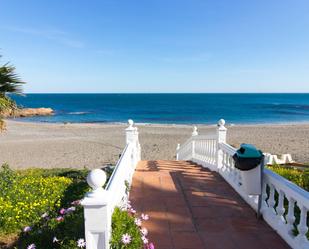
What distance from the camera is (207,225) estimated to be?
13.5 ft

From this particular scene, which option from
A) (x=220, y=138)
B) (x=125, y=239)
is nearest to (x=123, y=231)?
(x=125, y=239)

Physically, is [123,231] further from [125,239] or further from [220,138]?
[220,138]

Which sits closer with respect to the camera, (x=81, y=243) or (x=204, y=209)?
(x=81, y=243)

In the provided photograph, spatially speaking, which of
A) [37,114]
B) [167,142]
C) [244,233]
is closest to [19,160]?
[167,142]

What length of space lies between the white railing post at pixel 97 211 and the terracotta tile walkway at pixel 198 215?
1284 mm

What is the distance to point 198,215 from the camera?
4465 mm

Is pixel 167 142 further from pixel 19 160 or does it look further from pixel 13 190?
pixel 13 190

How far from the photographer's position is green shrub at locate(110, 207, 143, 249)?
2680mm

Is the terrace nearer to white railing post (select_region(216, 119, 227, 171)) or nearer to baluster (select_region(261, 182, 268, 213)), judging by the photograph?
baluster (select_region(261, 182, 268, 213))

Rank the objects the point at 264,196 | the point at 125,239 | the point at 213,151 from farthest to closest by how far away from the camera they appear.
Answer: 1. the point at 213,151
2. the point at 264,196
3. the point at 125,239

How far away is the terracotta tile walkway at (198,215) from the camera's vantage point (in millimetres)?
3670

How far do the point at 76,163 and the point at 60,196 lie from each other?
9.83 metres

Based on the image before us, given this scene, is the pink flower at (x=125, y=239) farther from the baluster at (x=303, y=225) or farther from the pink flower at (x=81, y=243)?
the baluster at (x=303, y=225)

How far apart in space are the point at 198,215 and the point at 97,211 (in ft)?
8.13
